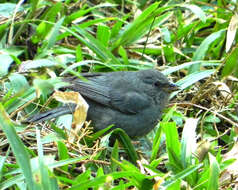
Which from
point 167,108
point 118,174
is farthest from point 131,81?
point 118,174

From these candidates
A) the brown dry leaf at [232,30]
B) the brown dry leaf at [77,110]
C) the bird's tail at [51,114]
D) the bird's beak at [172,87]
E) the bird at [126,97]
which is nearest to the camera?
the brown dry leaf at [77,110]

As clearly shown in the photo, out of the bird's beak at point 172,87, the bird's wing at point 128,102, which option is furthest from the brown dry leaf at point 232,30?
the bird's wing at point 128,102

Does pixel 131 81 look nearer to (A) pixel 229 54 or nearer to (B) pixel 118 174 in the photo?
(A) pixel 229 54

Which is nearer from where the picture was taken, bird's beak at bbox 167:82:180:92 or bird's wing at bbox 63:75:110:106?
bird's wing at bbox 63:75:110:106

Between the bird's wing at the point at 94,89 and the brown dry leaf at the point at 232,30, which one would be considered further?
the brown dry leaf at the point at 232,30

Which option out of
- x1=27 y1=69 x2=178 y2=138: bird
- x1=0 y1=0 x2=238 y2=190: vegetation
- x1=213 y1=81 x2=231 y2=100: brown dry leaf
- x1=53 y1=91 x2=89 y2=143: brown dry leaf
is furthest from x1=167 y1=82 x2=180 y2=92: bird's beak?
x1=53 y1=91 x2=89 y2=143: brown dry leaf

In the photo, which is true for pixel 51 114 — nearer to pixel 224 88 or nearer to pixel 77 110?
pixel 77 110

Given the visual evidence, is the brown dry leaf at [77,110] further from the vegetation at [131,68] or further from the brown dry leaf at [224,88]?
the brown dry leaf at [224,88]

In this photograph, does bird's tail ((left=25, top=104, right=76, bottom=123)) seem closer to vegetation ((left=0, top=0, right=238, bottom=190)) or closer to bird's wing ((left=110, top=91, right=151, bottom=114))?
vegetation ((left=0, top=0, right=238, bottom=190))

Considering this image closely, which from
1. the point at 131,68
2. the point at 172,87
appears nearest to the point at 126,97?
the point at 172,87
